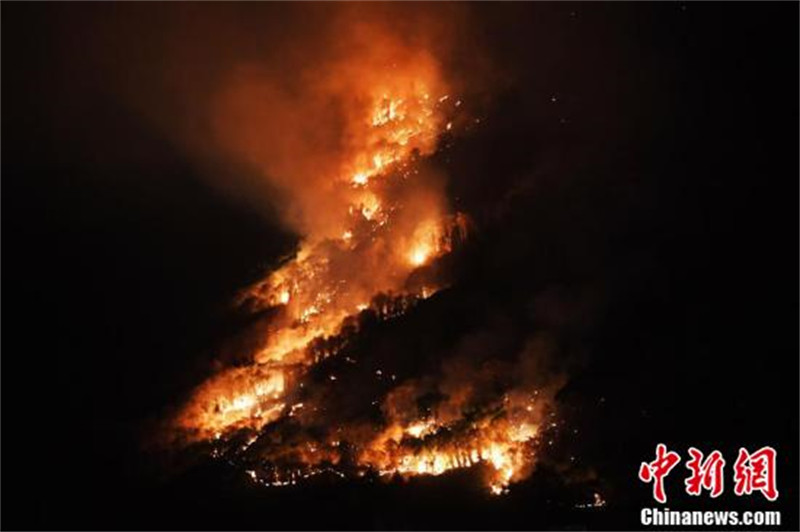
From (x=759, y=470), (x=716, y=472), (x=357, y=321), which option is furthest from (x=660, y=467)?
(x=357, y=321)

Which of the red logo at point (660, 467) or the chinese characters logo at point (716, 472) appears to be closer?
the chinese characters logo at point (716, 472)

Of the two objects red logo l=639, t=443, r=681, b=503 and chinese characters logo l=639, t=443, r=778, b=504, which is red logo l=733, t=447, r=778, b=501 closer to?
chinese characters logo l=639, t=443, r=778, b=504

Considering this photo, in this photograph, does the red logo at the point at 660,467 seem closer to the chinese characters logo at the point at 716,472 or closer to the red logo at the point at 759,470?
the chinese characters logo at the point at 716,472

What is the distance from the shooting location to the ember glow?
1761cm

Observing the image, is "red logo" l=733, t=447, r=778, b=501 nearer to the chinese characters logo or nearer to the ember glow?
the chinese characters logo

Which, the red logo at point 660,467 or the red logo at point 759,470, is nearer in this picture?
the red logo at point 759,470

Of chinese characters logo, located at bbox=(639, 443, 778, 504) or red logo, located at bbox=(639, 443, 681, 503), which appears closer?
chinese characters logo, located at bbox=(639, 443, 778, 504)

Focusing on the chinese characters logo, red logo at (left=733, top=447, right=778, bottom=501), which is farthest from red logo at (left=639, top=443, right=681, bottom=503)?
red logo at (left=733, top=447, right=778, bottom=501)

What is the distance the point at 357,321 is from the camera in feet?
77.5

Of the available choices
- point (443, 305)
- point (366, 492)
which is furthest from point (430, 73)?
point (366, 492)

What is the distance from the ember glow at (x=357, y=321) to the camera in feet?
57.8

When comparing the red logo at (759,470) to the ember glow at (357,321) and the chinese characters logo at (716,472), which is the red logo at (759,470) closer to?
the chinese characters logo at (716,472)

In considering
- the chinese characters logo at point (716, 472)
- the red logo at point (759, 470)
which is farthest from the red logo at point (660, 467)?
the red logo at point (759, 470)

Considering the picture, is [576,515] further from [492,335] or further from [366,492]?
[492,335]
